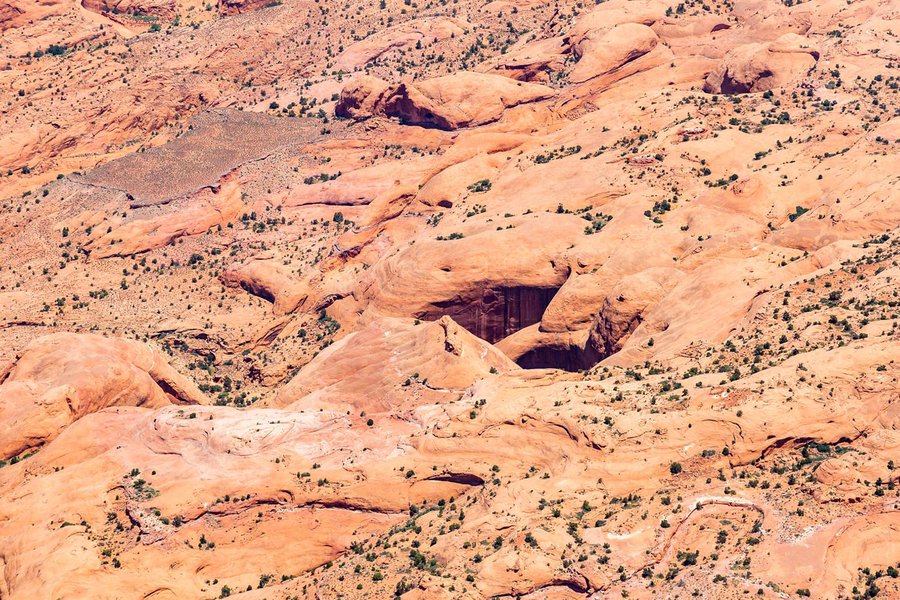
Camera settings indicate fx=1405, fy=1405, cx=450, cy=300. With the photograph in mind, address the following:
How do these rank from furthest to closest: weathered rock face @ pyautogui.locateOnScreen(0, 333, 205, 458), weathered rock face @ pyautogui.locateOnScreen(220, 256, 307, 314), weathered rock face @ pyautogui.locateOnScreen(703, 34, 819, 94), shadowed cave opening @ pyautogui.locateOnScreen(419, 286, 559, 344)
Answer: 1. weathered rock face @ pyautogui.locateOnScreen(703, 34, 819, 94)
2. weathered rock face @ pyautogui.locateOnScreen(220, 256, 307, 314)
3. shadowed cave opening @ pyautogui.locateOnScreen(419, 286, 559, 344)
4. weathered rock face @ pyautogui.locateOnScreen(0, 333, 205, 458)

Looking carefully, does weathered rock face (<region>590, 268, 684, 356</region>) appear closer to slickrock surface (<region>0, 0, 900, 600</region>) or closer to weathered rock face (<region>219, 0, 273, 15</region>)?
slickrock surface (<region>0, 0, 900, 600</region>)

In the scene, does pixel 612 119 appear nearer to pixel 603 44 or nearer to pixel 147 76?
pixel 603 44

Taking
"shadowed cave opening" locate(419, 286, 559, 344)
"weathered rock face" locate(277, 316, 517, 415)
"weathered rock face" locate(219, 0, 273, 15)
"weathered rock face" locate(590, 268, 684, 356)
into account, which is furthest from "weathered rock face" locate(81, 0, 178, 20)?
"weathered rock face" locate(590, 268, 684, 356)

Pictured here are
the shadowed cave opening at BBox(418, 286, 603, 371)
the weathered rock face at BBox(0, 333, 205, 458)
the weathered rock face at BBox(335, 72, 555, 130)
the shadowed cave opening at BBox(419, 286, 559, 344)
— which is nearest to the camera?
the weathered rock face at BBox(0, 333, 205, 458)

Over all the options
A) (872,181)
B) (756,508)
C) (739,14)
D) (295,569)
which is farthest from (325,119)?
(756,508)

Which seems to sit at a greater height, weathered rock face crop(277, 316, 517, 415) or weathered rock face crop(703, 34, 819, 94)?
weathered rock face crop(703, 34, 819, 94)

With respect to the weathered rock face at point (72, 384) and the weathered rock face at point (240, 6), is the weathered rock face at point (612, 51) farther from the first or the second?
the weathered rock face at point (72, 384)
